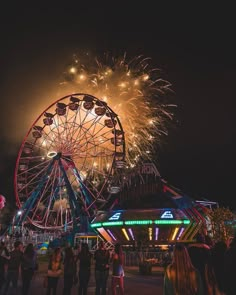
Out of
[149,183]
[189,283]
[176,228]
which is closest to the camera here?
[189,283]

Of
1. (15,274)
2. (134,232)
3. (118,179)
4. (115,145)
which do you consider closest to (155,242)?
(134,232)

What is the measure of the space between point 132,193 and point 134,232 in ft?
29.6

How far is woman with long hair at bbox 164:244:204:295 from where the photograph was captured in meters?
3.70

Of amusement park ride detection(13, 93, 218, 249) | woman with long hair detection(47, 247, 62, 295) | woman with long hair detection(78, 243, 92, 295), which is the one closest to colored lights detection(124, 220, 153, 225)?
amusement park ride detection(13, 93, 218, 249)

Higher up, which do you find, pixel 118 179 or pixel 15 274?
pixel 118 179

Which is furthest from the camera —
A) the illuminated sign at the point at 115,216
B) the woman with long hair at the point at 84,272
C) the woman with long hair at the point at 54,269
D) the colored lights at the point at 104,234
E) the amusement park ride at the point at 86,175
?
the colored lights at the point at 104,234

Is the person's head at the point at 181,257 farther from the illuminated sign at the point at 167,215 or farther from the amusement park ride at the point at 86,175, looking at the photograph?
the illuminated sign at the point at 167,215

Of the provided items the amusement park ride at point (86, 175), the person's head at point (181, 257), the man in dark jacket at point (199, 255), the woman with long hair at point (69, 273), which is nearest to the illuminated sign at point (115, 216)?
the amusement park ride at point (86, 175)

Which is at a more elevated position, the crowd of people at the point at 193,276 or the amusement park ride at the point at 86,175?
the amusement park ride at the point at 86,175

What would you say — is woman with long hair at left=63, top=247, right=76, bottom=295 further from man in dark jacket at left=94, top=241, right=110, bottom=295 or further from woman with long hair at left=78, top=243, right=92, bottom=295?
man in dark jacket at left=94, top=241, right=110, bottom=295

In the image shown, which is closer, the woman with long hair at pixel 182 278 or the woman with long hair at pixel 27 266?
the woman with long hair at pixel 182 278

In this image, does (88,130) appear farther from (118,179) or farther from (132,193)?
(132,193)

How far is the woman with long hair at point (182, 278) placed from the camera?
3.70 m

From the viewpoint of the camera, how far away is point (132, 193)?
141 feet
